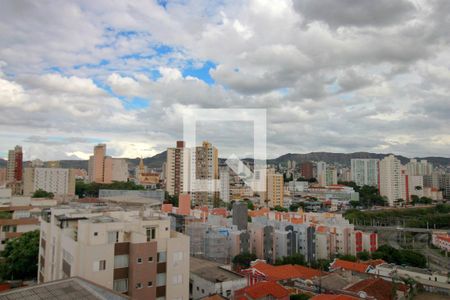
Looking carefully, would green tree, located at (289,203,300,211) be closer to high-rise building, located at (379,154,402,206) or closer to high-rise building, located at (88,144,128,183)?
high-rise building, located at (379,154,402,206)

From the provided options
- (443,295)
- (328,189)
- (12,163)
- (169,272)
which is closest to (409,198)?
(328,189)

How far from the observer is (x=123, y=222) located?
13.0 ft

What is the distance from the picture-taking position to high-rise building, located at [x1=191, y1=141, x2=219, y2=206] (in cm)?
1852

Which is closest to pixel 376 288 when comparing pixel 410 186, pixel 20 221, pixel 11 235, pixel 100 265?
pixel 100 265

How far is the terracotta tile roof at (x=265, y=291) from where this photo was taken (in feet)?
16.6

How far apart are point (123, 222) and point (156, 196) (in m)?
12.5

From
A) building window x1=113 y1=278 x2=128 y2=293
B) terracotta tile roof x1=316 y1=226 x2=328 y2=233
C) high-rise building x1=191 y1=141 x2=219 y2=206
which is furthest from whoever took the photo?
high-rise building x1=191 y1=141 x2=219 y2=206

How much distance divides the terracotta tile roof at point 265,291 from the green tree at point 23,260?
141 inches

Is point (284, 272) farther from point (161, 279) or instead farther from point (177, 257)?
point (161, 279)

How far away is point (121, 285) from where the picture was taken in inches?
145

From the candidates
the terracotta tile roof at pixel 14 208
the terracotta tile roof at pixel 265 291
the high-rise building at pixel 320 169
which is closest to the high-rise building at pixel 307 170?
the high-rise building at pixel 320 169

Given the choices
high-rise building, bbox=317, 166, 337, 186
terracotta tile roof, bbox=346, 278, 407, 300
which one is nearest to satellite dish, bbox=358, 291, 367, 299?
terracotta tile roof, bbox=346, 278, 407, 300

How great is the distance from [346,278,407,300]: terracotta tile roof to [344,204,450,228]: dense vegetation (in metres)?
11.6

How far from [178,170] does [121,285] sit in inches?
656
